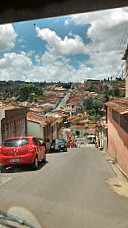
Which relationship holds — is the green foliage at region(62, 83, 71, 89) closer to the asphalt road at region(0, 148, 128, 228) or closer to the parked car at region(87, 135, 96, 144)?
the parked car at region(87, 135, 96, 144)

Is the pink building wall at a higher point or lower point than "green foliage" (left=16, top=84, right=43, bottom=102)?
lower

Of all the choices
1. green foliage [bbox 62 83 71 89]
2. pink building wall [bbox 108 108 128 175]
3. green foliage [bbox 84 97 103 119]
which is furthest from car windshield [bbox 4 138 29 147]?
green foliage [bbox 62 83 71 89]

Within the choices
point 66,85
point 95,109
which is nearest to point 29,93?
point 95,109

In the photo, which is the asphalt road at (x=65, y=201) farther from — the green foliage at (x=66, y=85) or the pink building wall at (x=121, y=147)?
the green foliage at (x=66, y=85)

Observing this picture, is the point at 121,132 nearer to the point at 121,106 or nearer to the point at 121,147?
the point at 121,147

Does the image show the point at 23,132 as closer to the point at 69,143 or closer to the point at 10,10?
the point at 10,10

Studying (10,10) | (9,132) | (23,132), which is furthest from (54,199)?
(23,132)

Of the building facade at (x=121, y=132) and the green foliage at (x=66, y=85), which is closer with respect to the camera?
the building facade at (x=121, y=132)

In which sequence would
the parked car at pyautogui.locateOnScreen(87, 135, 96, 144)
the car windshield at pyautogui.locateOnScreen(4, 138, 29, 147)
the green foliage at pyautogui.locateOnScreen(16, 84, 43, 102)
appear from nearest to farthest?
1. the car windshield at pyautogui.locateOnScreen(4, 138, 29, 147)
2. the parked car at pyautogui.locateOnScreen(87, 135, 96, 144)
3. the green foliage at pyautogui.locateOnScreen(16, 84, 43, 102)

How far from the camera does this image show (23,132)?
1969cm

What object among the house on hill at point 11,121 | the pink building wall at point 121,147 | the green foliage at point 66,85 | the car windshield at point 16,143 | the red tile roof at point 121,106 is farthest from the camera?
the green foliage at point 66,85

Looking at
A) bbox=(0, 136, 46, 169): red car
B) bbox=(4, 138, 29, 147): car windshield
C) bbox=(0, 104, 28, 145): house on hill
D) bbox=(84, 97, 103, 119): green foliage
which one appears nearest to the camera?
bbox=(0, 136, 46, 169): red car

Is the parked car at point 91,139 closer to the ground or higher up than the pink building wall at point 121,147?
closer to the ground

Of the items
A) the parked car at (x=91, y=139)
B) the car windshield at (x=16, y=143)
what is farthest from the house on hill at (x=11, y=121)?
the parked car at (x=91, y=139)
